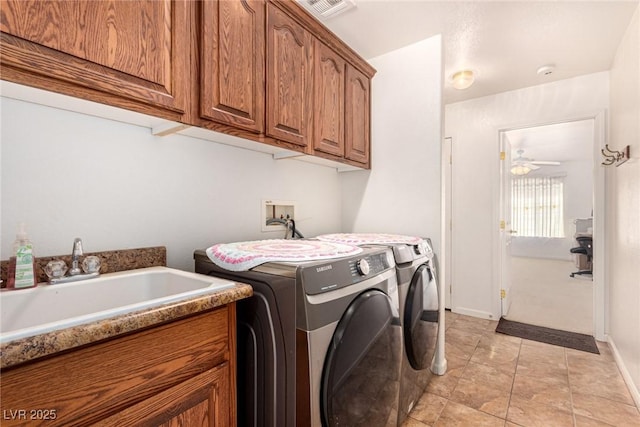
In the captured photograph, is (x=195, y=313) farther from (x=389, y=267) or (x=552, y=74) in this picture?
(x=552, y=74)

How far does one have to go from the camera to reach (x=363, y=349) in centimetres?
107

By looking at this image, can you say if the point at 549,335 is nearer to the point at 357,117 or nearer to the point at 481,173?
the point at 481,173

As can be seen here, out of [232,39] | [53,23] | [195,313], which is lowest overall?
[195,313]

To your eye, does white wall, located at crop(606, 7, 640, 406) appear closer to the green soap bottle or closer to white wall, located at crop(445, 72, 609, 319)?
white wall, located at crop(445, 72, 609, 319)

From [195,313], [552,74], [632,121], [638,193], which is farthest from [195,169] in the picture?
[552,74]

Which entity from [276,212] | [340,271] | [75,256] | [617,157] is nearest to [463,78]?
[617,157]

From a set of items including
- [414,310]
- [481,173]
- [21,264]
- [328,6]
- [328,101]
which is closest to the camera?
[21,264]

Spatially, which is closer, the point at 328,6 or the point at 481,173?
the point at 328,6

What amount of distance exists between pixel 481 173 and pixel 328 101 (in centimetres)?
216

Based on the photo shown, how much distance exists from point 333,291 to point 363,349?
27cm

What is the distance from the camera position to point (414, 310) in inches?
58.8

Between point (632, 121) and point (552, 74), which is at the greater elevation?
point (552, 74)

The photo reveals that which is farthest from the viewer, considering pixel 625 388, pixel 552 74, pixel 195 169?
pixel 552 74

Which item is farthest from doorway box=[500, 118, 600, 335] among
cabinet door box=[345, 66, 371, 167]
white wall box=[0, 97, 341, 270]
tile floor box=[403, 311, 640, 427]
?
white wall box=[0, 97, 341, 270]
